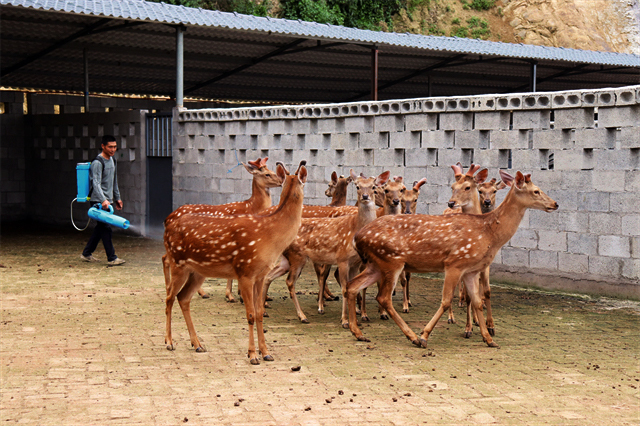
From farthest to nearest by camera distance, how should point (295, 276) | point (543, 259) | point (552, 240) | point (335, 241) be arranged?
point (543, 259) < point (552, 240) < point (295, 276) < point (335, 241)

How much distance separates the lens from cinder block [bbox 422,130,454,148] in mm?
12781

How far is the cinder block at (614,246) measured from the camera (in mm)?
10804

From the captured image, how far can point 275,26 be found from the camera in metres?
18.2

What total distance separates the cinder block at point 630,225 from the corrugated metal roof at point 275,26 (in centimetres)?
958

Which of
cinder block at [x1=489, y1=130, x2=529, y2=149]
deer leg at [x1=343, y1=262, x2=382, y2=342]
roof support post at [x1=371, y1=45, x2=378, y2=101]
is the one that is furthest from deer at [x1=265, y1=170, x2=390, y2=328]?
roof support post at [x1=371, y1=45, x2=378, y2=101]

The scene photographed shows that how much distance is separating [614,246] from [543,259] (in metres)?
1.16

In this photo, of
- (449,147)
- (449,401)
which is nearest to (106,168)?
(449,147)

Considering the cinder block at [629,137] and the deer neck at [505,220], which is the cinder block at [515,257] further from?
the deer neck at [505,220]

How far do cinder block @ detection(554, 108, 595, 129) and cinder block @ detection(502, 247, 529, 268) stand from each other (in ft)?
6.43

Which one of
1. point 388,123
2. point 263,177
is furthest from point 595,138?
point 263,177

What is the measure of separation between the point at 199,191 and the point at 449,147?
22.0 ft

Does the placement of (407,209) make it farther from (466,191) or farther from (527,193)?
(527,193)

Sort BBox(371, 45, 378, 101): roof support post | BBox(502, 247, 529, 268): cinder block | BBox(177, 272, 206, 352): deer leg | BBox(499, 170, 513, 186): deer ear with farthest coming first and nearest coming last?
BBox(371, 45, 378, 101): roof support post → BBox(502, 247, 529, 268): cinder block → BBox(499, 170, 513, 186): deer ear → BBox(177, 272, 206, 352): deer leg

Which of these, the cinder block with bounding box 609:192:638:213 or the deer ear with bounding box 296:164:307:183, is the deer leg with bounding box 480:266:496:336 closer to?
the deer ear with bounding box 296:164:307:183
